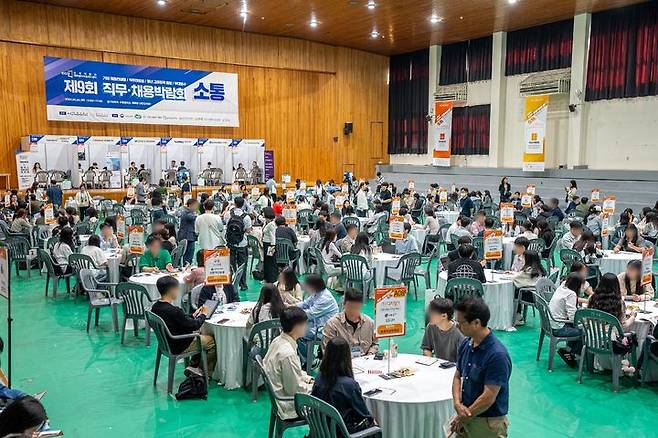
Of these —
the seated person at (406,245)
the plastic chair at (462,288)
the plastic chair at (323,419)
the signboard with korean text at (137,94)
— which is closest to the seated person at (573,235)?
the seated person at (406,245)

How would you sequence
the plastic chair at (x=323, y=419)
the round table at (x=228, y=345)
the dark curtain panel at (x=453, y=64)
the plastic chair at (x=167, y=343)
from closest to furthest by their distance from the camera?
the plastic chair at (x=323, y=419)
the plastic chair at (x=167, y=343)
the round table at (x=228, y=345)
the dark curtain panel at (x=453, y=64)

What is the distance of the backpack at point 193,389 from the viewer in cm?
596

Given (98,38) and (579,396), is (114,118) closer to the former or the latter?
(98,38)

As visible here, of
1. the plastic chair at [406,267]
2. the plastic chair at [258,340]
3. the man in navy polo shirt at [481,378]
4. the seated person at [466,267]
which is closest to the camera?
the man in navy polo shirt at [481,378]

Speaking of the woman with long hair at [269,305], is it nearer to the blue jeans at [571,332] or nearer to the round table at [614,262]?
the blue jeans at [571,332]

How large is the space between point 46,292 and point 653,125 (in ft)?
64.7

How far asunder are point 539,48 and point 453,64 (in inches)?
187

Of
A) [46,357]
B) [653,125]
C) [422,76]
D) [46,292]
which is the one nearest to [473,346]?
[46,357]

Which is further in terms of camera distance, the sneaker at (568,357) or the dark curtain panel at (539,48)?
the dark curtain panel at (539,48)

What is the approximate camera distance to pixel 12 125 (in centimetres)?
2077

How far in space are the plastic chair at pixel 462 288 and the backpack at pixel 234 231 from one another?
15.2 feet

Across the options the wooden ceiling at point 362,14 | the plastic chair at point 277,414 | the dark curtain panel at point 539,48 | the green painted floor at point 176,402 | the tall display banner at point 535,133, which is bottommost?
the green painted floor at point 176,402

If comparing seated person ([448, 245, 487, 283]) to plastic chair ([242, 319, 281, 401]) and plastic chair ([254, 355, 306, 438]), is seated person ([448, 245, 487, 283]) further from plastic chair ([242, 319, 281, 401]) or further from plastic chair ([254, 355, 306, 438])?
plastic chair ([254, 355, 306, 438])

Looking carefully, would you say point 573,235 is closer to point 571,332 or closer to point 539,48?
point 571,332
